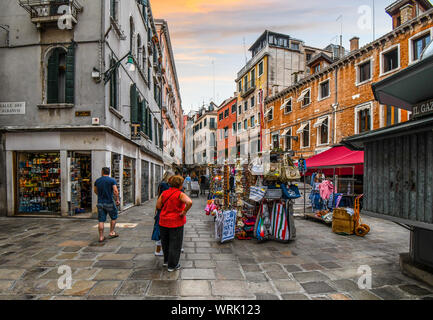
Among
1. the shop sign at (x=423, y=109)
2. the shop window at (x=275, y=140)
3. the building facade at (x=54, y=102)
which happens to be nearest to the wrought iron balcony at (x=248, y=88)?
the shop window at (x=275, y=140)

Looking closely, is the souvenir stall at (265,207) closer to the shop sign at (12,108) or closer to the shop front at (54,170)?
the shop front at (54,170)

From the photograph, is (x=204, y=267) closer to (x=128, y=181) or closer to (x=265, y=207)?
(x=265, y=207)

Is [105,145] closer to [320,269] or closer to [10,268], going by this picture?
[10,268]

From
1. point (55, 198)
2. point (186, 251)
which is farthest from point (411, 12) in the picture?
point (55, 198)

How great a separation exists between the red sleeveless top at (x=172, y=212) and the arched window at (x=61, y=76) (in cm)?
688

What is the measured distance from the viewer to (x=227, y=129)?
39594 mm

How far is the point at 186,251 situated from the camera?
5.18 meters

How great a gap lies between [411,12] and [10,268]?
67.6ft

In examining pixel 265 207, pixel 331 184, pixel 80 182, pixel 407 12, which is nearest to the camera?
pixel 265 207

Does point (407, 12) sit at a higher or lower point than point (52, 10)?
higher

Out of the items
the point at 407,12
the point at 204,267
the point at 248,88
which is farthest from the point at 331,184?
the point at 248,88

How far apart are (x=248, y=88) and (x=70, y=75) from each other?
25.3 meters

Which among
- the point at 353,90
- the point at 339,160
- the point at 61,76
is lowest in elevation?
the point at 339,160

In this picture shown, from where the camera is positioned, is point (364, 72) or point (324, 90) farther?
point (324, 90)
